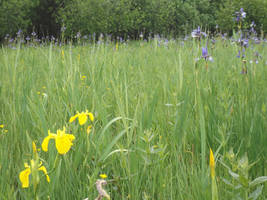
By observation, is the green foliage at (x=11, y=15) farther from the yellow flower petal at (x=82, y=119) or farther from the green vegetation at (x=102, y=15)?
the yellow flower petal at (x=82, y=119)

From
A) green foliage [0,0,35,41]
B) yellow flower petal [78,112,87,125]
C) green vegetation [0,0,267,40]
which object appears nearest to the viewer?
yellow flower petal [78,112,87,125]

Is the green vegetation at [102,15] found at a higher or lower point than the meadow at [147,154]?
higher

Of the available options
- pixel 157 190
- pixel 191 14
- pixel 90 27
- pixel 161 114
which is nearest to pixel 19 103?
pixel 161 114

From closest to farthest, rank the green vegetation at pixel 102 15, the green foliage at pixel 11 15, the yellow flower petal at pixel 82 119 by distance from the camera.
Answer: the yellow flower petal at pixel 82 119
the green foliage at pixel 11 15
the green vegetation at pixel 102 15

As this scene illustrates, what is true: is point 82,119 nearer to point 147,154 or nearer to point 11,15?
point 147,154

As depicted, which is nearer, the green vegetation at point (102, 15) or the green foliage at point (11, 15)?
the green foliage at point (11, 15)

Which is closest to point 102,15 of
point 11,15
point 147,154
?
point 11,15

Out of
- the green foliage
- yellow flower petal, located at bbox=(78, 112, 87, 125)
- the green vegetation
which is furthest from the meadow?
the green foliage

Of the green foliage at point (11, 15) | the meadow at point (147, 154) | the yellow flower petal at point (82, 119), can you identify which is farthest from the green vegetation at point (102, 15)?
the yellow flower petal at point (82, 119)

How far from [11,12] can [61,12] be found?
1804 millimetres

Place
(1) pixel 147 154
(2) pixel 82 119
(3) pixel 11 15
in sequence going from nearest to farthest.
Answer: (2) pixel 82 119 → (1) pixel 147 154 → (3) pixel 11 15

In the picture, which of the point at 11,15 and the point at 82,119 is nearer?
the point at 82,119

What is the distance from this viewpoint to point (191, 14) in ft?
39.2

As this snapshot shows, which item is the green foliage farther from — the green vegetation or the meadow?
the meadow
